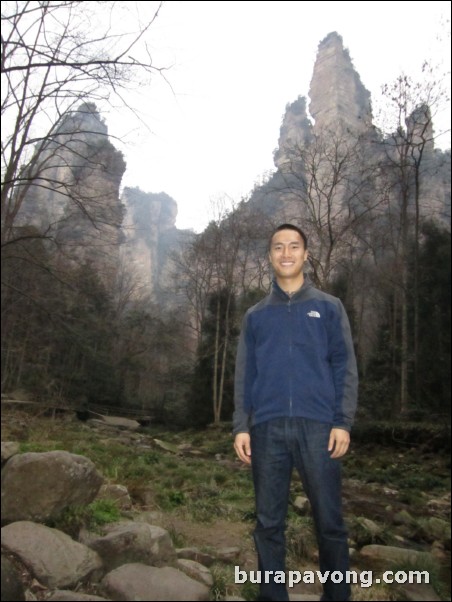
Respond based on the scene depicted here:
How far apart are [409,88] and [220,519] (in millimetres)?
14890

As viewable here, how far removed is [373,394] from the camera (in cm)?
1546

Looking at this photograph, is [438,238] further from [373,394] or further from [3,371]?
[3,371]

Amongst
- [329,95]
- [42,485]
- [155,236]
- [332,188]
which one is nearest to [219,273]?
[332,188]

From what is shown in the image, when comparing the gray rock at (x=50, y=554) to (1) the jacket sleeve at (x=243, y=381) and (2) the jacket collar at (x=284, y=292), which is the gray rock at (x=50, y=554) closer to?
(1) the jacket sleeve at (x=243, y=381)

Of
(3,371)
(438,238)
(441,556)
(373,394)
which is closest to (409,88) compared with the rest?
(438,238)

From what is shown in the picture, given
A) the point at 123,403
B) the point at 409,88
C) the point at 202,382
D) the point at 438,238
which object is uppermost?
the point at 409,88

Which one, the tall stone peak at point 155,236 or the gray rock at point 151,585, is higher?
the tall stone peak at point 155,236

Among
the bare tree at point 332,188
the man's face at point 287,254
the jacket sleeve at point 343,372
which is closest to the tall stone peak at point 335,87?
the bare tree at point 332,188

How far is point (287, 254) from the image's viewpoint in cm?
242

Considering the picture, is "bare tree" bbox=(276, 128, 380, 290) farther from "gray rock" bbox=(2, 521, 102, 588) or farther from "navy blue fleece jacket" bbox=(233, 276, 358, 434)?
"gray rock" bbox=(2, 521, 102, 588)

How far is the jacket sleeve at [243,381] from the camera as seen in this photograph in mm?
2277

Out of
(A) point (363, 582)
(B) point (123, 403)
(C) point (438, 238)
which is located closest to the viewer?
(A) point (363, 582)

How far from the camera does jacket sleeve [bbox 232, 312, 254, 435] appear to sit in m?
2.28

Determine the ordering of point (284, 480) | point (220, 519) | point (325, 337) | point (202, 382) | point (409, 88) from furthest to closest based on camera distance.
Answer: point (202, 382) < point (409, 88) < point (220, 519) < point (325, 337) < point (284, 480)
